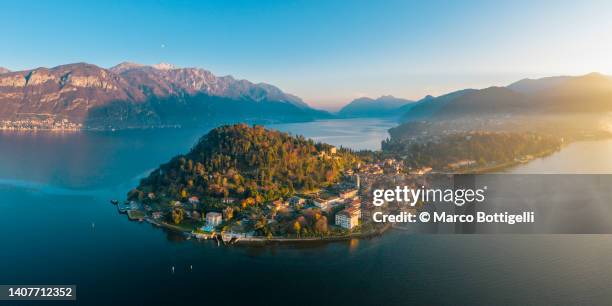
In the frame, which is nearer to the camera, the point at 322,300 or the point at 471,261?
the point at 322,300

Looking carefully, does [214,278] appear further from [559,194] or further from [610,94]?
[610,94]

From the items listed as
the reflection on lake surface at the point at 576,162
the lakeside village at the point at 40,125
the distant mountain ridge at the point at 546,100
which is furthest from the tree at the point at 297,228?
the lakeside village at the point at 40,125

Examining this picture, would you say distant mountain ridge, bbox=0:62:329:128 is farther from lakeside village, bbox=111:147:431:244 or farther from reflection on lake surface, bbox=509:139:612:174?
reflection on lake surface, bbox=509:139:612:174

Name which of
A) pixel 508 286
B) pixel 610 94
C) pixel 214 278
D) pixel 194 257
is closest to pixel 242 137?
pixel 194 257

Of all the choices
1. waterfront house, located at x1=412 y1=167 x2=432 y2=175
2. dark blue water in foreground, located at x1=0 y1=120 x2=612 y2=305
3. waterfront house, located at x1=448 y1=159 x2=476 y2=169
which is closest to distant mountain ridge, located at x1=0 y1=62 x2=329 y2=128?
waterfront house, located at x1=412 y1=167 x2=432 y2=175

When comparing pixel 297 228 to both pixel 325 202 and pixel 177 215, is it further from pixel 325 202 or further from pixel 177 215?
pixel 177 215

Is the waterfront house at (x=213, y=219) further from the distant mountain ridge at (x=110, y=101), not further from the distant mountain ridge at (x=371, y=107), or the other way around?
the distant mountain ridge at (x=371, y=107)

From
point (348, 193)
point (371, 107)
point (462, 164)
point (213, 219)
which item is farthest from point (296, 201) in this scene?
point (371, 107)
